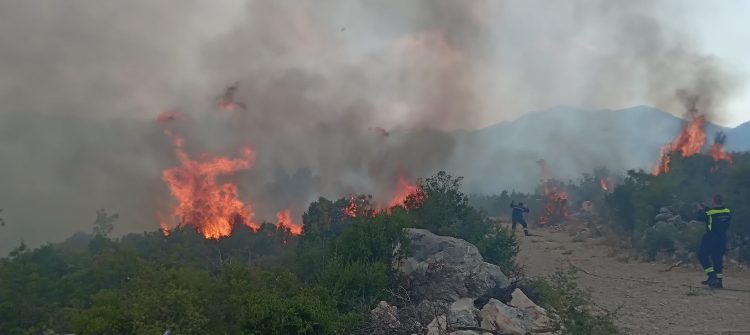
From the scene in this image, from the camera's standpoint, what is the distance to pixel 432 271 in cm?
1232

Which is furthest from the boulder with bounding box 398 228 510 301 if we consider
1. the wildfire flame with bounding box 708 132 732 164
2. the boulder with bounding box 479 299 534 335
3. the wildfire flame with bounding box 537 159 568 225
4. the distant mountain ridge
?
the distant mountain ridge

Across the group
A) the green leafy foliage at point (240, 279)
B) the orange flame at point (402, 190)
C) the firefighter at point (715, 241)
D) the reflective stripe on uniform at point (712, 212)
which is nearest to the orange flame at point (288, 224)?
the green leafy foliage at point (240, 279)

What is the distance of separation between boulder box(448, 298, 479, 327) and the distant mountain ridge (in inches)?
1840

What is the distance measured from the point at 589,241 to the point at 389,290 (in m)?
15.6

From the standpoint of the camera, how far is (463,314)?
1022 cm

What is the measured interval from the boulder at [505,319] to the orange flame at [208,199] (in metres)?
15.5

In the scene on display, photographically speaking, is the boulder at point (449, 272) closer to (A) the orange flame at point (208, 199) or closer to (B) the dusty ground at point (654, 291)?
(B) the dusty ground at point (654, 291)

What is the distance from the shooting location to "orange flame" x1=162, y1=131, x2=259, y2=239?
80.8 ft

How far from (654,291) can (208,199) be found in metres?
21.0

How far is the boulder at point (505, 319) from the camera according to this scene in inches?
380

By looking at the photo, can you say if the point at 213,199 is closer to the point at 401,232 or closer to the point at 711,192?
the point at 401,232

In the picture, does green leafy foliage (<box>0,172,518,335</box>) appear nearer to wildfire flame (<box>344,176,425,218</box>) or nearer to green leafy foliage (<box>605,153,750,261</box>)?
wildfire flame (<box>344,176,425,218</box>)

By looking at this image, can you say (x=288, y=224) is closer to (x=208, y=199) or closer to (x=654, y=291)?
(x=208, y=199)

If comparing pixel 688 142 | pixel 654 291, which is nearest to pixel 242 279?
pixel 654 291
